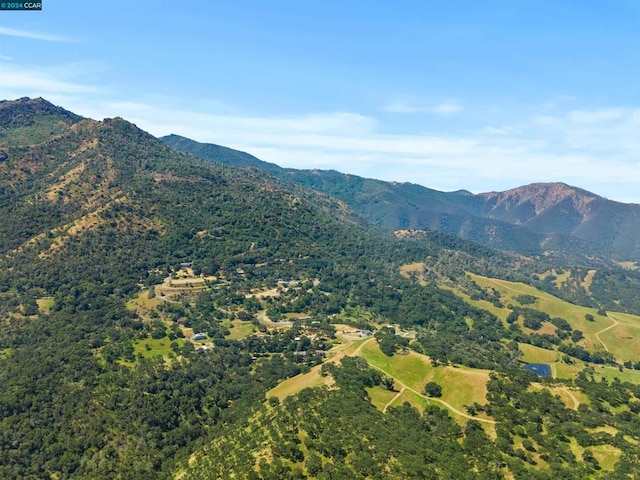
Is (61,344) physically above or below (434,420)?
below

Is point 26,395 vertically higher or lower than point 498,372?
lower

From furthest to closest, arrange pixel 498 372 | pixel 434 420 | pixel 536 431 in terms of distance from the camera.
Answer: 1. pixel 498 372
2. pixel 434 420
3. pixel 536 431

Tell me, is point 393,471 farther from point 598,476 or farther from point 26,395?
point 26,395

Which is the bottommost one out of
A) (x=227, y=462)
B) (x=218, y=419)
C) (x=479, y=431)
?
(x=218, y=419)

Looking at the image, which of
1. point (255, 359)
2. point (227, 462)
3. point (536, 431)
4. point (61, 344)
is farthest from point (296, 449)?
point (61, 344)

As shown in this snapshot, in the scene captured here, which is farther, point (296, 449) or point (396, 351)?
point (396, 351)

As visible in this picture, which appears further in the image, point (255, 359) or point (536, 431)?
point (255, 359)

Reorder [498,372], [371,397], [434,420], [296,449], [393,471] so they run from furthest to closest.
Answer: [498,372] < [371,397] < [434,420] < [296,449] < [393,471]

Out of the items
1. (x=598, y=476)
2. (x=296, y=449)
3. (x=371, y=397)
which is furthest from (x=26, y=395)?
(x=598, y=476)

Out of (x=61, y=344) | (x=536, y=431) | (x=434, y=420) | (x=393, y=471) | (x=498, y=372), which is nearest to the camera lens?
(x=393, y=471)
